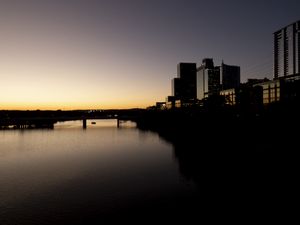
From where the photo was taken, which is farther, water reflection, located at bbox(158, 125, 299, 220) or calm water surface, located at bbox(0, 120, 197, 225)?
water reflection, located at bbox(158, 125, 299, 220)

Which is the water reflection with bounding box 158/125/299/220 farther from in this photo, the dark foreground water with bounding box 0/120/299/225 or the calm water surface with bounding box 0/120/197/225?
the calm water surface with bounding box 0/120/197/225

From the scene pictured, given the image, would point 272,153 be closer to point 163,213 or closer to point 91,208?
point 163,213

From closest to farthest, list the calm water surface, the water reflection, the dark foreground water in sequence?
the dark foreground water, the calm water surface, the water reflection

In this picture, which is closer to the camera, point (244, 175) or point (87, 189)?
point (87, 189)

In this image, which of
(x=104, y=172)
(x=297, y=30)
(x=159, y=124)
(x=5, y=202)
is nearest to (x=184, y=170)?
(x=104, y=172)

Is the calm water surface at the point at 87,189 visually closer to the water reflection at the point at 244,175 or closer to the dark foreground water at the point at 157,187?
the dark foreground water at the point at 157,187

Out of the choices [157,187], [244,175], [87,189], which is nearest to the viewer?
[87,189]

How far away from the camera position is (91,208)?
27453mm

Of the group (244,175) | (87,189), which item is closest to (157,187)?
(87,189)

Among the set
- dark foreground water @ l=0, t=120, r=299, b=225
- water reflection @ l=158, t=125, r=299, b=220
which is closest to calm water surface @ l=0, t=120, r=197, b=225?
dark foreground water @ l=0, t=120, r=299, b=225

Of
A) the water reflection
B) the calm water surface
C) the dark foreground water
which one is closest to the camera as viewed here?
the dark foreground water

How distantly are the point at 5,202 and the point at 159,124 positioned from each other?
144 metres

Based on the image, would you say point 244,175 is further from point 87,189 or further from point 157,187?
point 87,189

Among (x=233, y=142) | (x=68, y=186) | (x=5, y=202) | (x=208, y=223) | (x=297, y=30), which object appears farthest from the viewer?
(x=297, y=30)
